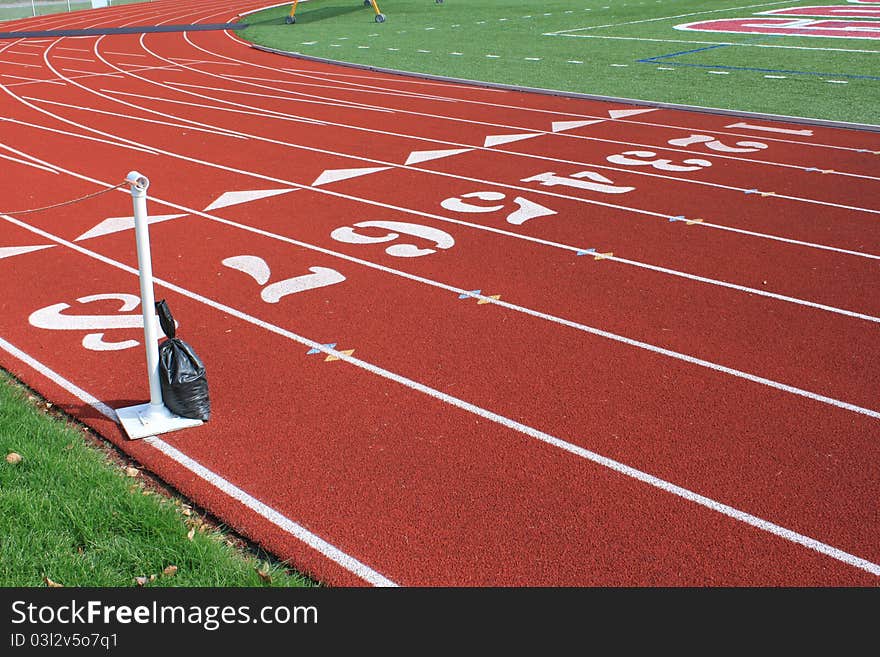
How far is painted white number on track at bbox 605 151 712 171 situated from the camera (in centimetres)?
1158

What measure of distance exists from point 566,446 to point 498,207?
5.07 metres

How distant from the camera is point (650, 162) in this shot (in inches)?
467

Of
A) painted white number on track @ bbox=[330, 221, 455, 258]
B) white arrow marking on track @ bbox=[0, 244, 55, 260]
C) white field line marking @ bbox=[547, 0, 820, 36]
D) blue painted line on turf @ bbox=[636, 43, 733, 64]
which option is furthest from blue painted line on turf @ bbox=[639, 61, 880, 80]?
white arrow marking on track @ bbox=[0, 244, 55, 260]

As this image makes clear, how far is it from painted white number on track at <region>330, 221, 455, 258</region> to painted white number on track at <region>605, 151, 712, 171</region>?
3.65 m

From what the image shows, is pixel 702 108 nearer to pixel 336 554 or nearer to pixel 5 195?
pixel 5 195

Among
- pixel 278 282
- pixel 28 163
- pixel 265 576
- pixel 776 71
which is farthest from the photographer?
pixel 776 71

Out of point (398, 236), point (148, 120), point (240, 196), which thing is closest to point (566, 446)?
point (398, 236)

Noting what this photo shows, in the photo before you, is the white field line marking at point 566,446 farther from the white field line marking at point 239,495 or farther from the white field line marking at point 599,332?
the white field line marking at point 599,332

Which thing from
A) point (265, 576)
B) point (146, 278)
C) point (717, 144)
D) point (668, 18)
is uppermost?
point (668, 18)

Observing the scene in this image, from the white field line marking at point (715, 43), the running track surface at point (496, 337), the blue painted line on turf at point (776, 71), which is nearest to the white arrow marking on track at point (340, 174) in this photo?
the running track surface at point (496, 337)

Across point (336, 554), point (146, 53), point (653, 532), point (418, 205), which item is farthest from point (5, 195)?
point (146, 53)

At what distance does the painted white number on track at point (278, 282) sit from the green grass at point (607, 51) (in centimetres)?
914

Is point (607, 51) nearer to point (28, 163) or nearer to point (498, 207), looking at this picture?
point (498, 207)

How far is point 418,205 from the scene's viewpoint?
398 inches
